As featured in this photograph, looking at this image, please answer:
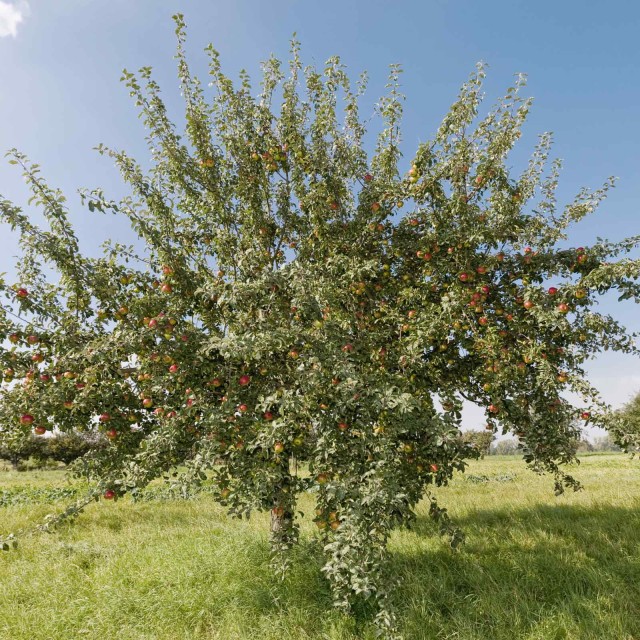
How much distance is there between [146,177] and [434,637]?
7.43 meters

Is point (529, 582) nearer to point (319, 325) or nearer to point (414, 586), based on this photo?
point (414, 586)

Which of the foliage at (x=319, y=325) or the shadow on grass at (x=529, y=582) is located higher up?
the foliage at (x=319, y=325)

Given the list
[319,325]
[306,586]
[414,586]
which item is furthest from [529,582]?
[319,325]

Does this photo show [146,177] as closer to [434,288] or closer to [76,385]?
[76,385]

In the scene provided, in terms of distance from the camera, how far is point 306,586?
6.16m

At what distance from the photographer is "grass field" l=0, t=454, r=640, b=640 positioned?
5.34 meters

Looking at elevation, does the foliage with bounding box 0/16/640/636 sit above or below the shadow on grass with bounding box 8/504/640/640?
above

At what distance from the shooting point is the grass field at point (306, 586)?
534cm

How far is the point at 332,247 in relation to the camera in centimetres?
633

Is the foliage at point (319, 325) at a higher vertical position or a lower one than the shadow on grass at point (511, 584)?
higher

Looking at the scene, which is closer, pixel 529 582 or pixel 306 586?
pixel 306 586

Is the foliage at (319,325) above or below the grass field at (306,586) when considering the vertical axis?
above

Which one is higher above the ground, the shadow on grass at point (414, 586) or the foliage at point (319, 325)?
the foliage at point (319, 325)

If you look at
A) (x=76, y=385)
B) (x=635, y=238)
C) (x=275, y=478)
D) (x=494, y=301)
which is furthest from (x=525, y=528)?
(x=76, y=385)
